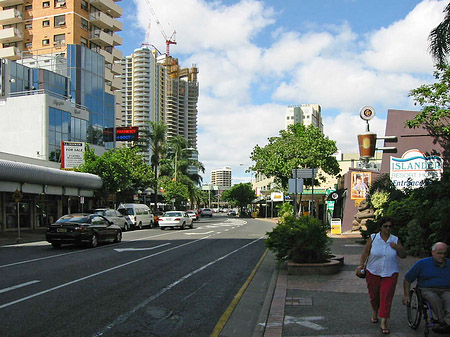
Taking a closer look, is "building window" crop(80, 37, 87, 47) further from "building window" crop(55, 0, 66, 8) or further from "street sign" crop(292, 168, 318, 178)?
"street sign" crop(292, 168, 318, 178)

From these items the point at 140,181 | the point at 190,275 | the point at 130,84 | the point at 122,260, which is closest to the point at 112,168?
the point at 140,181

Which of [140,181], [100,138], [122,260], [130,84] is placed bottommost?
[122,260]

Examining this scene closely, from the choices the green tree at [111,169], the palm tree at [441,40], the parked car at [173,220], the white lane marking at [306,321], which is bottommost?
the parked car at [173,220]

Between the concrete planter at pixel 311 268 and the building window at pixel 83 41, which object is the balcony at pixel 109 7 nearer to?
the building window at pixel 83 41

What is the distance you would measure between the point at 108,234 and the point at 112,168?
55.0 feet

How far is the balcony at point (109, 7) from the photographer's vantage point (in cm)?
6462

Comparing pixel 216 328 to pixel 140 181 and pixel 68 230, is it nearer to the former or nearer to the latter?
pixel 68 230

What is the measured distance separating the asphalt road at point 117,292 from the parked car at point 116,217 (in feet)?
37.5

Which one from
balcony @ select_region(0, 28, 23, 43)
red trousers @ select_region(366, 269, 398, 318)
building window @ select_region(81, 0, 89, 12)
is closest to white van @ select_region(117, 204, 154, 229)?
red trousers @ select_region(366, 269, 398, 318)

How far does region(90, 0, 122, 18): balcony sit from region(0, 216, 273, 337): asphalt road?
56.0 metres

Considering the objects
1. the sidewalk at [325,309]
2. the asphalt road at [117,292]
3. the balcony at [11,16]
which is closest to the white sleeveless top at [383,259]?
the sidewalk at [325,309]

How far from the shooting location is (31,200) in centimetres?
3319

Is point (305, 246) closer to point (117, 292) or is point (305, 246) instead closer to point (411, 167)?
point (117, 292)

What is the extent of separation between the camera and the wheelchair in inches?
230
